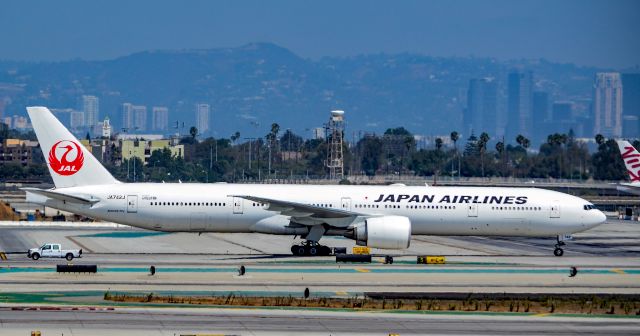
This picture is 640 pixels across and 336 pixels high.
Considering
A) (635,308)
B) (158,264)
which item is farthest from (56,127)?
(635,308)

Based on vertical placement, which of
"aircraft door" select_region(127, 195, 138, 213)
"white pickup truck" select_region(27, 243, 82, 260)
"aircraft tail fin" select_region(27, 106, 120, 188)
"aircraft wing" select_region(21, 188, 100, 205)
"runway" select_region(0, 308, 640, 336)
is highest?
"aircraft tail fin" select_region(27, 106, 120, 188)

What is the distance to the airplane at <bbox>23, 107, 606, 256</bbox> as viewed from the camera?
65.4 metres

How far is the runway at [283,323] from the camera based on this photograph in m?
39.4

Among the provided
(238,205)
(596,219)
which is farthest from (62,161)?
(596,219)

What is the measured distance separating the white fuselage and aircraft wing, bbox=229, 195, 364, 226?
868 millimetres

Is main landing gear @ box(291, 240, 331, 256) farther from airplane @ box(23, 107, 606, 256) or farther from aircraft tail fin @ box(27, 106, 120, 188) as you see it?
aircraft tail fin @ box(27, 106, 120, 188)

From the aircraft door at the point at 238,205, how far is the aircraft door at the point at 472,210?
12748 millimetres

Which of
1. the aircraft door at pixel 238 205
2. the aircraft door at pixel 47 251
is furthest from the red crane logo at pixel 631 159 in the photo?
the aircraft door at pixel 47 251

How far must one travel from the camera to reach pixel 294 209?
6394 cm

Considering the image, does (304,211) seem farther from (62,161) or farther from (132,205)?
(62,161)

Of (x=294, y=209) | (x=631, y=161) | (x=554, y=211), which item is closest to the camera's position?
(x=294, y=209)

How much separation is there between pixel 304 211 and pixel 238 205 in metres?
3.99

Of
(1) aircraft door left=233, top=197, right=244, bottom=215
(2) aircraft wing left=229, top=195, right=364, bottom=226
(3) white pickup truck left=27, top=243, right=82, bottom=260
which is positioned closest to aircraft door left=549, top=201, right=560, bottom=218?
(2) aircraft wing left=229, top=195, right=364, bottom=226

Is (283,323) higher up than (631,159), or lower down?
lower down
